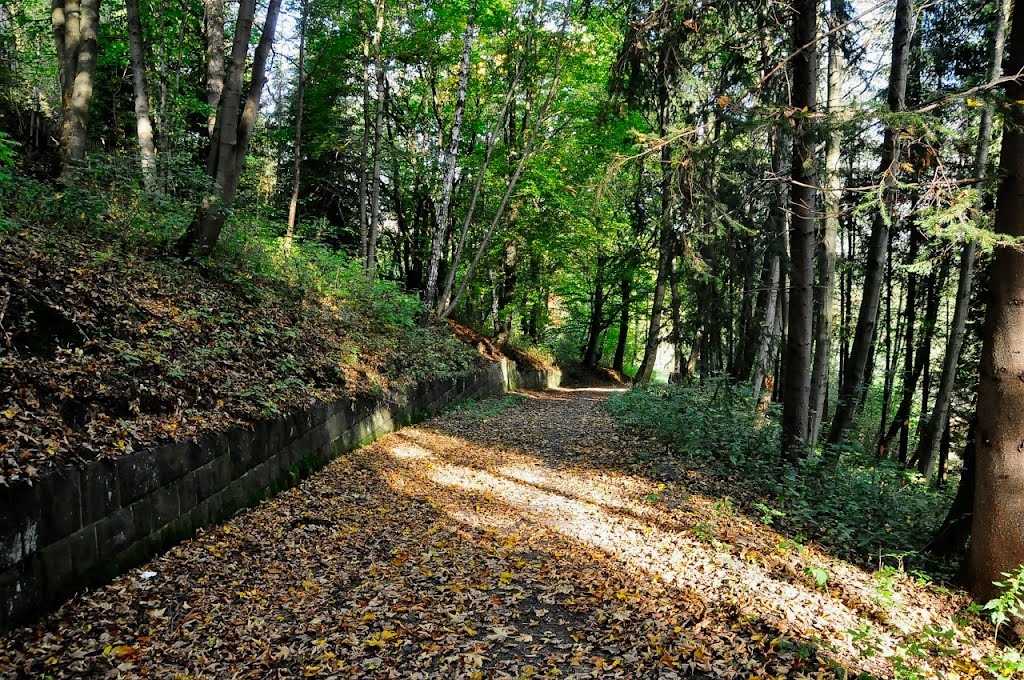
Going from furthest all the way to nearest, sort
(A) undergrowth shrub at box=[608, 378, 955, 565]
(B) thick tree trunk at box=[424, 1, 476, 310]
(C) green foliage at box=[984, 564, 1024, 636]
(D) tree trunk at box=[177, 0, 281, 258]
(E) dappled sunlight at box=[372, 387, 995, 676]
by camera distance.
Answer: (B) thick tree trunk at box=[424, 1, 476, 310]
(D) tree trunk at box=[177, 0, 281, 258]
(A) undergrowth shrub at box=[608, 378, 955, 565]
(E) dappled sunlight at box=[372, 387, 995, 676]
(C) green foliage at box=[984, 564, 1024, 636]

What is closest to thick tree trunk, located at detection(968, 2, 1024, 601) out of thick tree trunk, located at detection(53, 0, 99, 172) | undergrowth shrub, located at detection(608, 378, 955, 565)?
undergrowth shrub, located at detection(608, 378, 955, 565)

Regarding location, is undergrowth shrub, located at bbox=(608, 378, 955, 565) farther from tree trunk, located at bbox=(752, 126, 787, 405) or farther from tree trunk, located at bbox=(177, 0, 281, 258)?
tree trunk, located at bbox=(177, 0, 281, 258)

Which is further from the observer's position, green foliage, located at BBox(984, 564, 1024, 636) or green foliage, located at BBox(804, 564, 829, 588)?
green foliage, located at BBox(804, 564, 829, 588)

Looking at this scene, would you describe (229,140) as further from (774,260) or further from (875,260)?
(774,260)

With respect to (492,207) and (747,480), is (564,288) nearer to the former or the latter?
(492,207)

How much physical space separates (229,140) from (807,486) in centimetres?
890

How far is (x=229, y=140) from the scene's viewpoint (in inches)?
307

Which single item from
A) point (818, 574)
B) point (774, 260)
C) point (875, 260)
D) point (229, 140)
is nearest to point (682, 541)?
point (818, 574)

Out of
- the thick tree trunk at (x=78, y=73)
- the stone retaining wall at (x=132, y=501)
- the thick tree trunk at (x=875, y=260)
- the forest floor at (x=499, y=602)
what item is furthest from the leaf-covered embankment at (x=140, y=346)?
the thick tree trunk at (x=875, y=260)

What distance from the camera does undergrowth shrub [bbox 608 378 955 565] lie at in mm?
5492

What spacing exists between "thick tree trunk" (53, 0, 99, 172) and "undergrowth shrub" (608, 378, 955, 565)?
10081 mm

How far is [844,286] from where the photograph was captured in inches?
805

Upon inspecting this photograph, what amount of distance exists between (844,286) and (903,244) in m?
3.47

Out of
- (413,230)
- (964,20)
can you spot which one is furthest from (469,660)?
(413,230)
